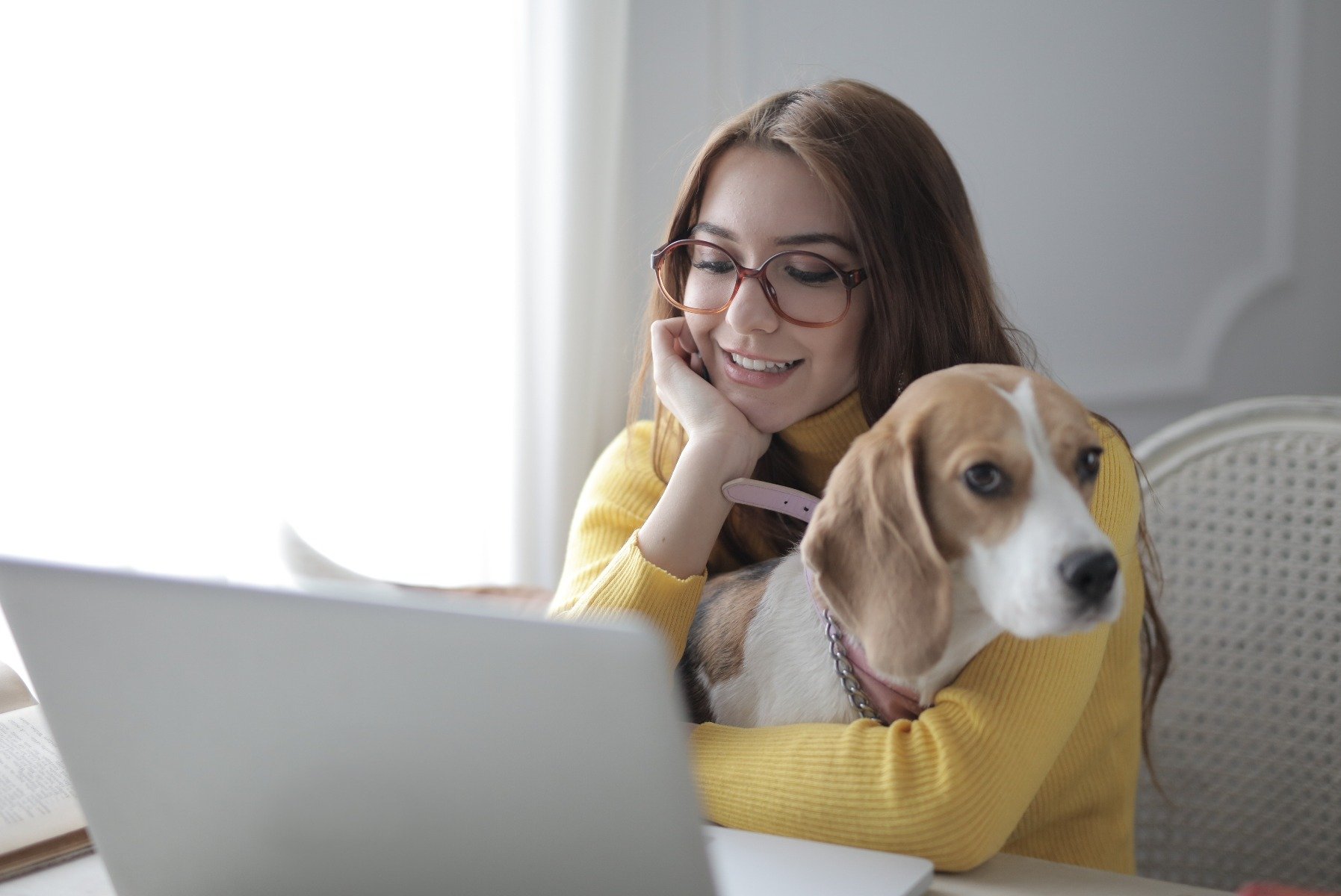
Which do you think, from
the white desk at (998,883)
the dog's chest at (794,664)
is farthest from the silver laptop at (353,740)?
the dog's chest at (794,664)

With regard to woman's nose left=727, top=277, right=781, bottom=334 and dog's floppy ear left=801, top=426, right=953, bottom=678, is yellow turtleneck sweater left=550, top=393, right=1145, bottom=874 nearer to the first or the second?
dog's floppy ear left=801, top=426, right=953, bottom=678

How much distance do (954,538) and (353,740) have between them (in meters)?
0.52

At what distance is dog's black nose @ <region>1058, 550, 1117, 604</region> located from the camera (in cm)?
83

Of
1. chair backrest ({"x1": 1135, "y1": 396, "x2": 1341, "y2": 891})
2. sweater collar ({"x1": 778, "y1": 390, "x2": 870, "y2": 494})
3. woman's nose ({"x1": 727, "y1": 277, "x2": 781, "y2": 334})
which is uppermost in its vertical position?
woman's nose ({"x1": 727, "y1": 277, "x2": 781, "y2": 334})

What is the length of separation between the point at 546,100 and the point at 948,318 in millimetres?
1335

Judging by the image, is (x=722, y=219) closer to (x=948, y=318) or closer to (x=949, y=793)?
(x=948, y=318)

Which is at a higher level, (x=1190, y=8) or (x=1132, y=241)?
(x=1190, y=8)

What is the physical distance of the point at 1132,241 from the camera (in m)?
2.37

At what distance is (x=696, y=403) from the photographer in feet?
4.36

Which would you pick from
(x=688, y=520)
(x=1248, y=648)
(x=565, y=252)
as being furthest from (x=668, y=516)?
(x=565, y=252)

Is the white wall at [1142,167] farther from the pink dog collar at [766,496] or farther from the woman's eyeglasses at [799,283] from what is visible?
the pink dog collar at [766,496]

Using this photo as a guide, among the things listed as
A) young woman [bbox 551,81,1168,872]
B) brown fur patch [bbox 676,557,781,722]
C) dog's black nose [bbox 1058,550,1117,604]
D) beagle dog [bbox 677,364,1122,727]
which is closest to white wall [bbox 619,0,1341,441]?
young woman [bbox 551,81,1168,872]

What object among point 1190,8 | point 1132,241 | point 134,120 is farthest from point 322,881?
point 1190,8

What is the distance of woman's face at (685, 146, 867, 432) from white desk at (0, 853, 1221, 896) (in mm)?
583
